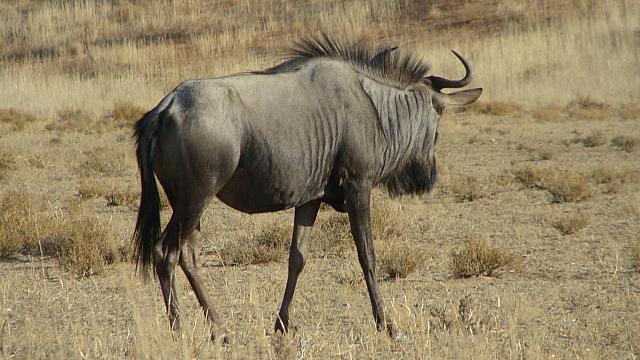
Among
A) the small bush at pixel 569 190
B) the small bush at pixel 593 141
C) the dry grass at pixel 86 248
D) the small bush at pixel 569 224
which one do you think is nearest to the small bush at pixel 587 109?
the small bush at pixel 593 141

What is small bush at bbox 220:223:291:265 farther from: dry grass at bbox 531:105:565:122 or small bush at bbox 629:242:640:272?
dry grass at bbox 531:105:565:122

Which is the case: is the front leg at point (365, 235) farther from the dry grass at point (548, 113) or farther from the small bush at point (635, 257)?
the dry grass at point (548, 113)

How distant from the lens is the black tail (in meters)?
5.30

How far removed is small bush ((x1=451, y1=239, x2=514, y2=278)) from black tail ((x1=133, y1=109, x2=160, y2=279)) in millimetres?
2938

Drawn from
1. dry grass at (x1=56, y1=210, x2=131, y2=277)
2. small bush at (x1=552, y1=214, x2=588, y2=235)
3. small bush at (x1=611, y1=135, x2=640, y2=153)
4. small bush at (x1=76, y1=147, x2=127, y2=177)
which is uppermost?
dry grass at (x1=56, y1=210, x2=131, y2=277)

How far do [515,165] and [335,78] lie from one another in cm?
1020

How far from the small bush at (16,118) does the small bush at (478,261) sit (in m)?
18.8

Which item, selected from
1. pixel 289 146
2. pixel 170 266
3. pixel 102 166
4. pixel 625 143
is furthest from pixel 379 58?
pixel 625 143

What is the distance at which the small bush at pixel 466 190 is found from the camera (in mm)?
11917

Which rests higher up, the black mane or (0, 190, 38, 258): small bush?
the black mane

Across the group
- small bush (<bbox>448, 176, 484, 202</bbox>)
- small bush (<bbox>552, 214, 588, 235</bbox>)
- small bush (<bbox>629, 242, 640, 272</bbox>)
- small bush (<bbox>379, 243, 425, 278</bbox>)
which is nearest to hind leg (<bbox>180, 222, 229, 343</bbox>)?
small bush (<bbox>379, 243, 425, 278</bbox>)

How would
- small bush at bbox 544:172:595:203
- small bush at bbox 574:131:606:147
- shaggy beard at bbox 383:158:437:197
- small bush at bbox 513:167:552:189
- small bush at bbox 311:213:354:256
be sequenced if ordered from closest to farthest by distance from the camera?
1. shaggy beard at bbox 383:158:437:197
2. small bush at bbox 311:213:354:256
3. small bush at bbox 544:172:595:203
4. small bush at bbox 513:167:552:189
5. small bush at bbox 574:131:606:147

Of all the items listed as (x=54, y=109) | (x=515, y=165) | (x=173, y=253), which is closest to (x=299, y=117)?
(x=173, y=253)

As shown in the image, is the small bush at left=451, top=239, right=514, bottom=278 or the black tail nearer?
the black tail
